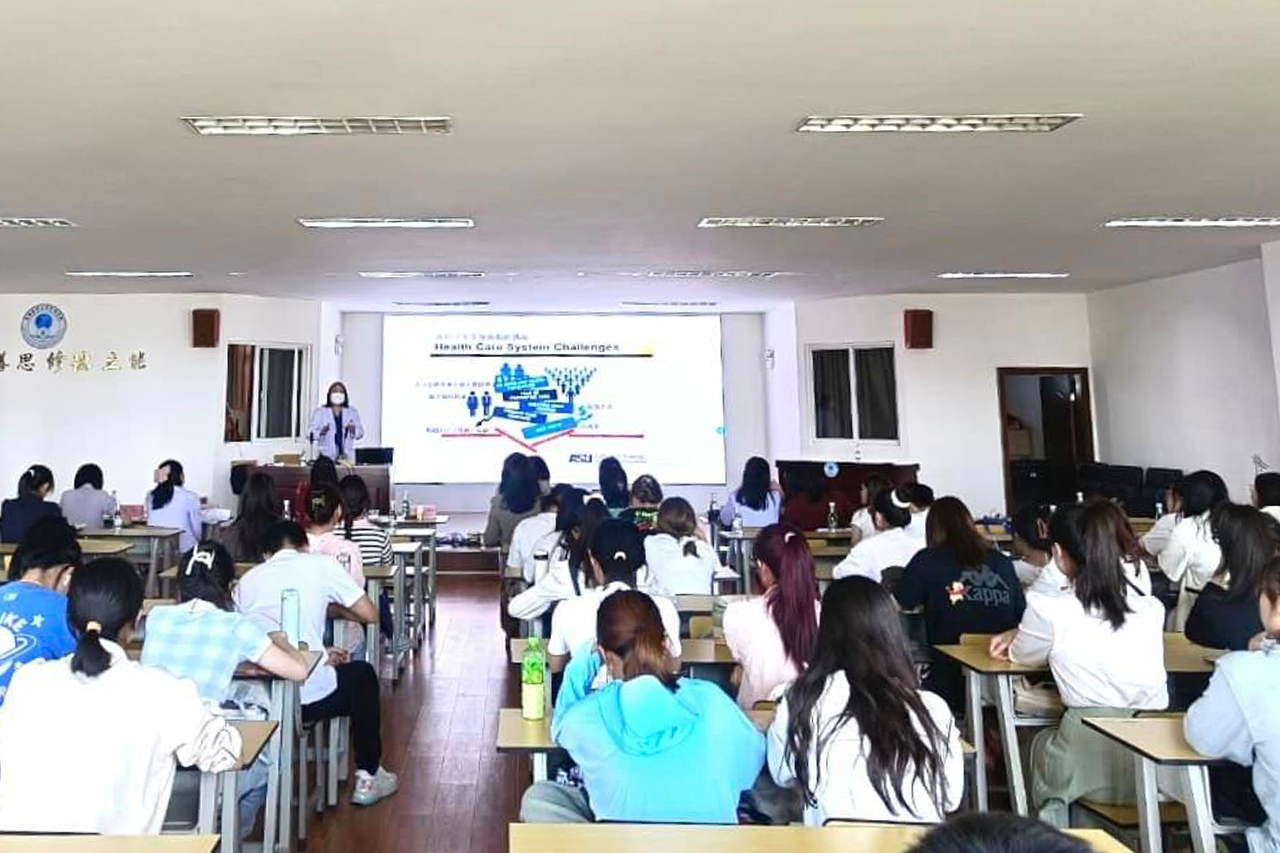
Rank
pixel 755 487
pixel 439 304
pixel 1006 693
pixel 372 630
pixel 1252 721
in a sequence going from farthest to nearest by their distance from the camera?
pixel 439 304 → pixel 755 487 → pixel 372 630 → pixel 1006 693 → pixel 1252 721

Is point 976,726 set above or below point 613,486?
below

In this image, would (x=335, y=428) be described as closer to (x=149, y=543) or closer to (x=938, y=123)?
(x=149, y=543)

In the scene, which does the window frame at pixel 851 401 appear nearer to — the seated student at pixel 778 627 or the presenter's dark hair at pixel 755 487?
the presenter's dark hair at pixel 755 487

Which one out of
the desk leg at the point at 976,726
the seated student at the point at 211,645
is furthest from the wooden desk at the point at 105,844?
the desk leg at the point at 976,726

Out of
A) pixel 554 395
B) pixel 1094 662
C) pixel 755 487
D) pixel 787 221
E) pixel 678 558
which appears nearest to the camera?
pixel 1094 662

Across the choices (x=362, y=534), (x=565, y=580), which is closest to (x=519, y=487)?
(x=362, y=534)

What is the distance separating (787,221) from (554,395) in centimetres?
503

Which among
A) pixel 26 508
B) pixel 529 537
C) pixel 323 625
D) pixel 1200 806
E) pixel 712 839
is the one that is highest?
pixel 26 508

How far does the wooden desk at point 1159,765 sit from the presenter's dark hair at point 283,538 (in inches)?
118

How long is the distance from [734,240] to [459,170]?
8.23 ft

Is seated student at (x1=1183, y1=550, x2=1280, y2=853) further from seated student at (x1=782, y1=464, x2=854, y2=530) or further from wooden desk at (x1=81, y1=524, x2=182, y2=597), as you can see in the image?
wooden desk at (x1=81, y1=524, x2=182, y2=597)

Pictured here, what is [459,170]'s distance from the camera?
438cm

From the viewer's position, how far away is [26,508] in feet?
18.0

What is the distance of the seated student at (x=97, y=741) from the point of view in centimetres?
175
